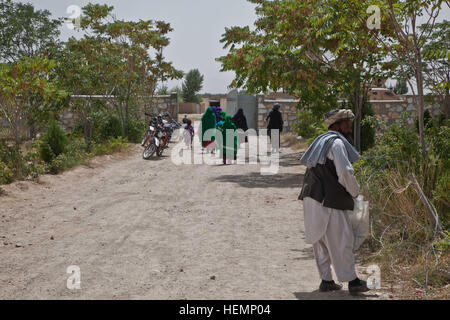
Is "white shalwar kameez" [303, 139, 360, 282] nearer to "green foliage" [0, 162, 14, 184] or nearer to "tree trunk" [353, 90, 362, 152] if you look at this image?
"green foliage" [0, 162, 14, 184]

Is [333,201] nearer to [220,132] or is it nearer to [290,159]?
[220,132]

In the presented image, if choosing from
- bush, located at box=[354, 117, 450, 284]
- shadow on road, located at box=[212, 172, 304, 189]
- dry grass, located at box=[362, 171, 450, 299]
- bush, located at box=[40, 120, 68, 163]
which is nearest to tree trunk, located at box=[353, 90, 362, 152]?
shadow on road, located at box=[212, 172, 304, 189]

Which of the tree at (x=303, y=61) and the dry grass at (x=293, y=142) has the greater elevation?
the tree at (x=303, y=61)

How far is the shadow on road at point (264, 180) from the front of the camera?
12.3 meters

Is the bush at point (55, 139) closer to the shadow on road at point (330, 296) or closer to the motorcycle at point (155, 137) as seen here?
the motorcycle at point (155, 137)

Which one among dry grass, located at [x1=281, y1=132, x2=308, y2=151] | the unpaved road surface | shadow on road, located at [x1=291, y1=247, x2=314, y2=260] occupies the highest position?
dry grass, located at [x1=281, y1=132, x2=308, y2=151]

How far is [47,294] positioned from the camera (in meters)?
5.09

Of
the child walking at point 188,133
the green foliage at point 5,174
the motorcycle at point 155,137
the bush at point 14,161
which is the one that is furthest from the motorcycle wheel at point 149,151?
the green foliage at point 5,174

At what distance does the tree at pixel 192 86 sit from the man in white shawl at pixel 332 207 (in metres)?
58.4

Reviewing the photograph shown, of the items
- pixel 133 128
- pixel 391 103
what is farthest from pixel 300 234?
pixel 391 103

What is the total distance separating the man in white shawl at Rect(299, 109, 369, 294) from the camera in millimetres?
5035

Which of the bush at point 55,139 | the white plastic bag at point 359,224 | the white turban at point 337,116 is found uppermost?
the white turban at point 337,116

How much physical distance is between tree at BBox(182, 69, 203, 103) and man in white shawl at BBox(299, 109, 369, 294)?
58410mm
